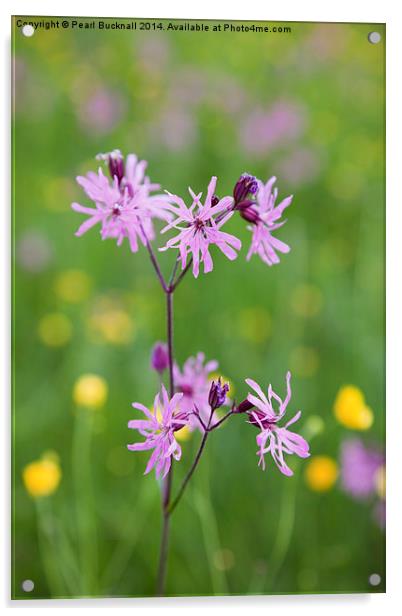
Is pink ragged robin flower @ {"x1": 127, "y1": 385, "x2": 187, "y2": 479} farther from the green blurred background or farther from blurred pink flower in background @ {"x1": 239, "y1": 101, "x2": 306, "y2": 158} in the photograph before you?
blurred pink flower in background @ {"x1": 239, "y1": 101, "x2": 306, "y2": 158}

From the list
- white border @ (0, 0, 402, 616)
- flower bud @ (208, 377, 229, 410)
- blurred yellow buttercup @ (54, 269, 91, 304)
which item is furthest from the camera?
blurred yellow buttercup @ (54, 269, 91, 304)

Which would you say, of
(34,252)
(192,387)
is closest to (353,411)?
(192,387)

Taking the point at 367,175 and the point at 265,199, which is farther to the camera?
the point at 367,175

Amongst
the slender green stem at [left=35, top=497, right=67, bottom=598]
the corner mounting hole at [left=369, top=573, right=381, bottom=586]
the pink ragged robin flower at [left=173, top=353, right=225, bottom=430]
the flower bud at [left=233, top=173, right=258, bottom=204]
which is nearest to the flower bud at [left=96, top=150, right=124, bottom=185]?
the flower bud at [left=233, top=173, right=258, bottom=204]

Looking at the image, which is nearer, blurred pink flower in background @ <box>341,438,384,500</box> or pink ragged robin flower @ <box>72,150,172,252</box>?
pink ragged robin flower @ <box>72,150,172,252</box>
